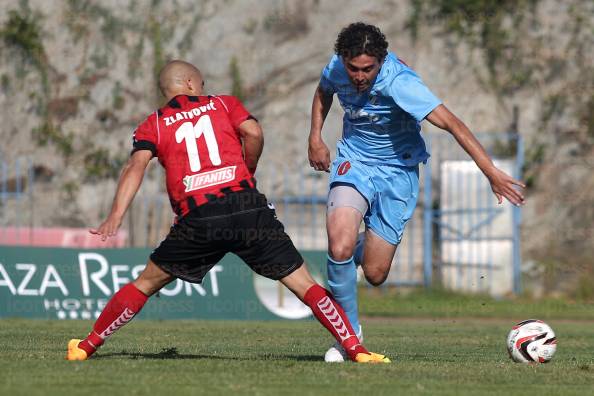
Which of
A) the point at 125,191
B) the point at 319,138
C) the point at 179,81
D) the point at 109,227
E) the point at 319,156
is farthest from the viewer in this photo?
the point at 319,138

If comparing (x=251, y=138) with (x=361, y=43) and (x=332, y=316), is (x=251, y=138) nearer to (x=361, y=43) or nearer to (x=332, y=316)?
(x=361, y=43)

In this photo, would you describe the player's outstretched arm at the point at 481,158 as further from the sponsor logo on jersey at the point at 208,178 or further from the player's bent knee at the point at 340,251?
the sponsor logo on jersey at the point at 208,178

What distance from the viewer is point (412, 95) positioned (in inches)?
295

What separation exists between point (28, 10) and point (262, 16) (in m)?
4.49

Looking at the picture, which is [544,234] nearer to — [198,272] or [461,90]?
[461,90]

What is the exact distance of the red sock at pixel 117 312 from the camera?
707 centimetres

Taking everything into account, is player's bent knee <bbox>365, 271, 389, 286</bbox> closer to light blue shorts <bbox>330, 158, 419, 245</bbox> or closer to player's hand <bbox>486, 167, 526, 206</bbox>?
light blue shorts <bbox>330, 158, 419, 245</bbox>

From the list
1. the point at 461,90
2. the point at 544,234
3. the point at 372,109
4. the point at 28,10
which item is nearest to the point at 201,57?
the point at 28,10

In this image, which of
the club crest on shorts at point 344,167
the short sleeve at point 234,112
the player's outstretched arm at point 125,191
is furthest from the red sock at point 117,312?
the club crest on shorts at point 344,167

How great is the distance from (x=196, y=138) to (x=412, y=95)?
1506 mm

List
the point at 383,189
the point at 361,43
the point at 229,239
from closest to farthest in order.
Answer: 1. the point at 229,239
2. the point at 361,43
3. the point at 383,189

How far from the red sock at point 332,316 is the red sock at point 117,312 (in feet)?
3.44

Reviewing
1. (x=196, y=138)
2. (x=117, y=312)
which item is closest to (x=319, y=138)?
(x=196, y=138)

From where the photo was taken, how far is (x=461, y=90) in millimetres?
21562
